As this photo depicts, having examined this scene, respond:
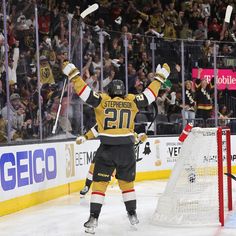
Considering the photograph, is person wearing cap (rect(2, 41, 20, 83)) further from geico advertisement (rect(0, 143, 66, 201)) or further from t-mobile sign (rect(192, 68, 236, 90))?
t-mobile sign (rect(192, 68, 236, 90))

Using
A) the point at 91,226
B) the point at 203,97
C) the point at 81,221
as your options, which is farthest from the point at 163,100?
the point at 91,226

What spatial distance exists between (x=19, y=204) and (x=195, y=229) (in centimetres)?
224

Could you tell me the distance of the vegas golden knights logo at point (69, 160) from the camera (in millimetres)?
8094

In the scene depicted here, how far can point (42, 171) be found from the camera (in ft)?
24.0

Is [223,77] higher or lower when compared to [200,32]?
lower

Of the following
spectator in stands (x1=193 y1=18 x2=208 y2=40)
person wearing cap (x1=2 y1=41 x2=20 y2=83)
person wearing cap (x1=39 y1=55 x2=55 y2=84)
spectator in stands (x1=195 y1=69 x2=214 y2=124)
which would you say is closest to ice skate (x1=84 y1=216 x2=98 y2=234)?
person wearing cap (x1=2 y1=41 x2=20 y2=83)

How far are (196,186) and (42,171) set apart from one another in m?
2.17

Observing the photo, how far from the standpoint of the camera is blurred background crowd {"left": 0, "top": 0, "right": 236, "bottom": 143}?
282 inches

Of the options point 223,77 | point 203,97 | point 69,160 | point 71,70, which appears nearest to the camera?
point 71,70

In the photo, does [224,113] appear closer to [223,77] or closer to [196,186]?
[223,77]

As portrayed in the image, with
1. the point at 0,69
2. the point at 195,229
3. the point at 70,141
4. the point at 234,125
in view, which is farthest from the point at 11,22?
the point at 234,125

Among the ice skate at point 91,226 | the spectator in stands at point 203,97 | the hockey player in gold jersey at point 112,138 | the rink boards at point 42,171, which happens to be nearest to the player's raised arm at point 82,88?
the hockey player in gold jersey at point 112,138

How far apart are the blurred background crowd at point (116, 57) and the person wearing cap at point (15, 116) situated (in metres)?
0.01

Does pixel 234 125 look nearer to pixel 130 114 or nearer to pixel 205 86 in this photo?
pixel 205 86
